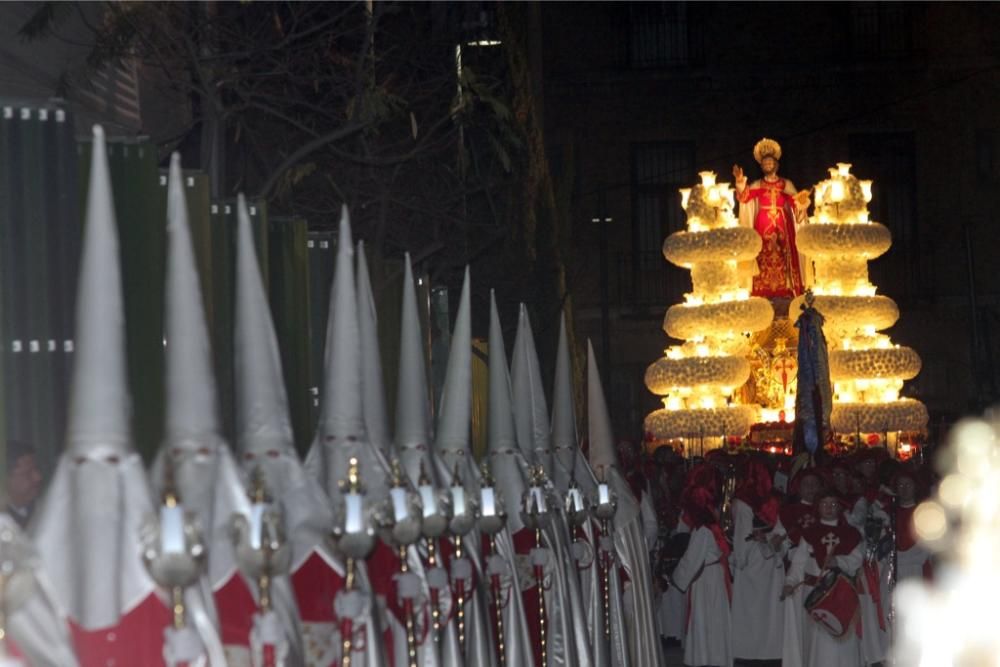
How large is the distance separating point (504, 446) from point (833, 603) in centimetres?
412

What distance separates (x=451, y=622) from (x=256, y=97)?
4.96 metres

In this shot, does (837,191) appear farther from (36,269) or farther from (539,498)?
(36,269)

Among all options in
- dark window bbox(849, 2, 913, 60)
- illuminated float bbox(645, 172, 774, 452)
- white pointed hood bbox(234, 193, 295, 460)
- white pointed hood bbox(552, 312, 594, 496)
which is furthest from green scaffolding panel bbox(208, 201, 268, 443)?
dark window bbox(849, 2, 913, 60)

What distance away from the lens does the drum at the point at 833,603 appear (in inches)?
534

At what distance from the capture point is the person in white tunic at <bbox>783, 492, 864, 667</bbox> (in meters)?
13.6

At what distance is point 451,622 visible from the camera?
8656mm

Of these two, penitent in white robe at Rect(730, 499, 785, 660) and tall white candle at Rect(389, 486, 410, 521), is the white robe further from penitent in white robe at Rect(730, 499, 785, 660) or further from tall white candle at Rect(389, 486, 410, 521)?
tall white candle at Rect(389, 486, 410, 521)

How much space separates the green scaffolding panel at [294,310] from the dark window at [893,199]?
27332mm

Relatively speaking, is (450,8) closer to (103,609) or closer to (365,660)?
(365,660)

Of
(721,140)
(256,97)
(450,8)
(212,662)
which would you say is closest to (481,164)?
(450,8)

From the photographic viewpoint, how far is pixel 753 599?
16.2 meters

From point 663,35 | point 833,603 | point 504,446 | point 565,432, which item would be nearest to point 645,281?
point 663,35

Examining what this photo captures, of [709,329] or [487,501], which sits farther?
[709,329]

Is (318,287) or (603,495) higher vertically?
(318,287)
